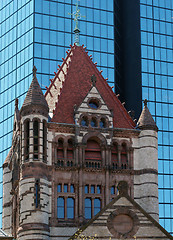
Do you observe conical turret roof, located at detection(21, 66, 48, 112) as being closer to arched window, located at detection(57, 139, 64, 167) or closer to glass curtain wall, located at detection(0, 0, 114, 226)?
arched window, located at detection(57, 139, 64, 167)

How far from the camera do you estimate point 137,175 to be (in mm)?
61438

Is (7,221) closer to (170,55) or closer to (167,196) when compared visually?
(167,196)

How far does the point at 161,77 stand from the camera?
102 meters

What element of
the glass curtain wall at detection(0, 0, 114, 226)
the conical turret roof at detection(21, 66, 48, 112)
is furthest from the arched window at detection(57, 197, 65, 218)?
the glass curtain wall at detection(0, 0, 114, 226)

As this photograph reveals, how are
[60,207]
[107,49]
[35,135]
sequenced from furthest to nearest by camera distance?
[107,49]
[35,135]
[60,207]

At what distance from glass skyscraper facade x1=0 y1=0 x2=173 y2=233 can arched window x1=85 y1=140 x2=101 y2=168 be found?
120 feet

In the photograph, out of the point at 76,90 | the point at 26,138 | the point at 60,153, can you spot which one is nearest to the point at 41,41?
the point at 76,90

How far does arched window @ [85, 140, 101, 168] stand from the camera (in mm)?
60812

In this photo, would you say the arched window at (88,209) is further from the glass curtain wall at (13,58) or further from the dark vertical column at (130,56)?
the glass curtain wall at (13,58)

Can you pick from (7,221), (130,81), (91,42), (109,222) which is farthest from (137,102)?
(109,222)

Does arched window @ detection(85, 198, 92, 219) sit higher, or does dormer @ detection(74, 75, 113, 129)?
dormer @ detection(74, 75, 113, 129)

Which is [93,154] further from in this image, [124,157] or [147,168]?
[147,168]

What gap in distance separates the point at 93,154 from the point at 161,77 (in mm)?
42737

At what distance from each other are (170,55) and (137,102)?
874cm
